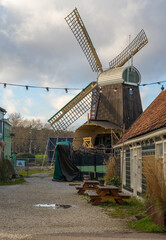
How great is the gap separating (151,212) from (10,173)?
638 inches

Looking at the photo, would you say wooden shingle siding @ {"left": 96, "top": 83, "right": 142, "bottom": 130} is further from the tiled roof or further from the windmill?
the tiled roof

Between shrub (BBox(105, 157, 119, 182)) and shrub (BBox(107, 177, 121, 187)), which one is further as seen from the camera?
shrub (BBox(105, 157, 119, 182))

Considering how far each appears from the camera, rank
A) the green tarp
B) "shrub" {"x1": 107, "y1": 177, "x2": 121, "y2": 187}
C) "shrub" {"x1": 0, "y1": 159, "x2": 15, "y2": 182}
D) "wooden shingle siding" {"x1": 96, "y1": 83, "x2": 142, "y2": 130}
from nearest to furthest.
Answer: "shrub" {"x1": 107, "y1": 177, "x2": 121, "y2": 187}
"shrub" {"x1": 0, "y1": 159, "x2": 15, "y2": 182}
the green tarp
"wooden shingle siding" {"x1": 96, "y1": 83, "x2": 142, "y2": 130}

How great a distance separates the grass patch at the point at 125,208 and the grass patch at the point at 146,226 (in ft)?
4.08

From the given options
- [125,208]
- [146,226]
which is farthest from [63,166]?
[146,226]

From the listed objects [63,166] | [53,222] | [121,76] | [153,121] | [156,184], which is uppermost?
[121,76]

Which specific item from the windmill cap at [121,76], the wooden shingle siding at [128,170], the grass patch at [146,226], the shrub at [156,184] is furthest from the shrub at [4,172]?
the shrub at [156,184]

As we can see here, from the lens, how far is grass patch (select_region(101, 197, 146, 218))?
9.48 metres

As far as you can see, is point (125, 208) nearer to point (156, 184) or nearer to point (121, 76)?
point (156, 184)

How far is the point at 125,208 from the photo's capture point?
35.4ft

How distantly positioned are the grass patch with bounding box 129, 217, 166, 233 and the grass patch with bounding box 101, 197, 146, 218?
124 centimetres

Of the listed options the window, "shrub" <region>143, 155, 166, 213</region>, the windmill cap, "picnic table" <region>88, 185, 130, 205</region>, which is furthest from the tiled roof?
the windmill cap

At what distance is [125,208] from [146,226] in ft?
11.4

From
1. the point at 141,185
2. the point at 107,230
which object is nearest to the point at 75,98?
the point at 141,185
